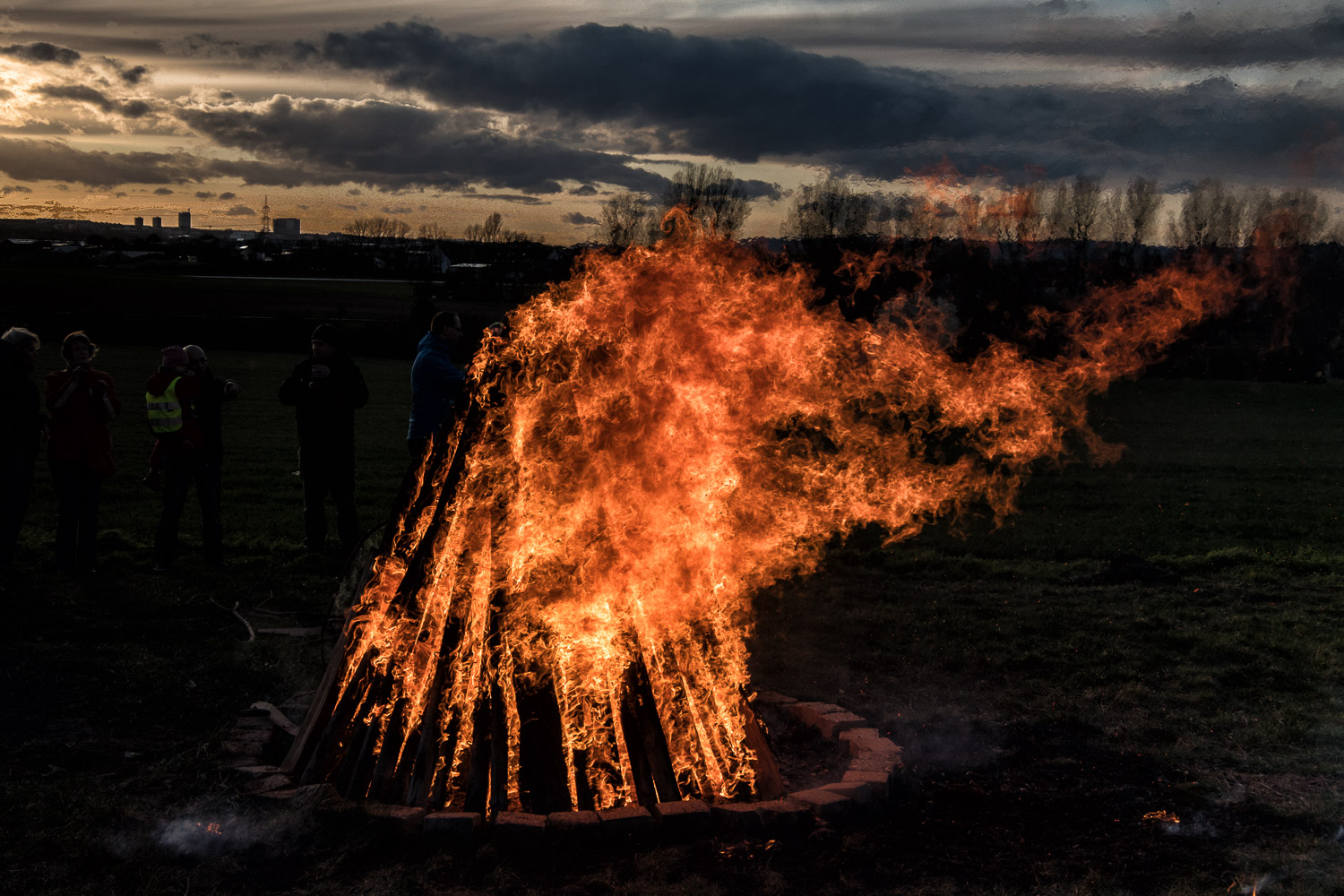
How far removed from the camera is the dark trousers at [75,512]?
9.12 m

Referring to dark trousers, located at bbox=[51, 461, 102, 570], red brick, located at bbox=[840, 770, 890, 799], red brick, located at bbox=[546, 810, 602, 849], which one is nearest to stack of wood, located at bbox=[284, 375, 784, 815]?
red brick, located at bbox=[546, 810, 602, 849]

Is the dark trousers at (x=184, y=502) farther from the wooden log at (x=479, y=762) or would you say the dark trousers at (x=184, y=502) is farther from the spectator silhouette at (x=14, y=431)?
the wooden log at (x=479, y=762)

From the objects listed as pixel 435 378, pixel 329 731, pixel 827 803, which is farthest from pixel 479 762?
pixel 435 378

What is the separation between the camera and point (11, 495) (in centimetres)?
893

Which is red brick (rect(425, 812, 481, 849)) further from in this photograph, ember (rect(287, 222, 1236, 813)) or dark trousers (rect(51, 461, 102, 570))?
dark trousers (rect(51, 461, 102, 570))

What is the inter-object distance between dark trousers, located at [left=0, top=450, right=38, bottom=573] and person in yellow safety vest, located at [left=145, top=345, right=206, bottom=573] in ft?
3.47

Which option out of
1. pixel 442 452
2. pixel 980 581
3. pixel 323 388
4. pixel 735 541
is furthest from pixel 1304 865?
pixel 323 388

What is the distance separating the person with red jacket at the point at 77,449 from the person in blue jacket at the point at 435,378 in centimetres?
327

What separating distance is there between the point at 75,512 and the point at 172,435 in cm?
112

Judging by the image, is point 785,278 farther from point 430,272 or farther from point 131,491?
point 430,272

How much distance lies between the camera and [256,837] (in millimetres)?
4520

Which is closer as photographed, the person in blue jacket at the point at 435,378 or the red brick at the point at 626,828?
the red brick at the point at 626,828

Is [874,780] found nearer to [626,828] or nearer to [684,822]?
[684,822]

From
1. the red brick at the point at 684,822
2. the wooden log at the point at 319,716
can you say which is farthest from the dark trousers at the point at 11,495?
the red brick at the point at 684,822
